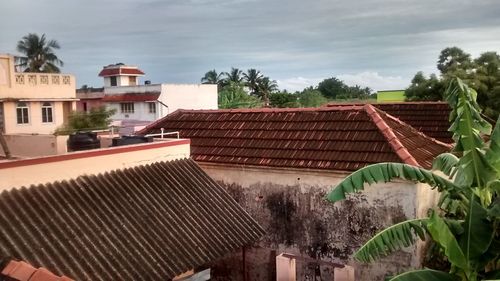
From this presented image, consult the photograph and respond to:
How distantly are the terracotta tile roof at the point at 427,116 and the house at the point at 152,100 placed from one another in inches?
1001

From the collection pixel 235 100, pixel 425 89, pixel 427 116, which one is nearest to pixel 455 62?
pixel 425 89

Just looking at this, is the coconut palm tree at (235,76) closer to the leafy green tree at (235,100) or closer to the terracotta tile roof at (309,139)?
the leafy green tree at (235,100)

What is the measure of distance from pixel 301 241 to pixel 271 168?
2068 millimetres

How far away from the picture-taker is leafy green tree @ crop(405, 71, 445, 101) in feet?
91.3

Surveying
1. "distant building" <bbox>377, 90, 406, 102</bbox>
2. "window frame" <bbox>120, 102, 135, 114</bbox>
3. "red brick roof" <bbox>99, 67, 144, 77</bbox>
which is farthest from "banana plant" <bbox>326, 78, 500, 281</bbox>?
"red brick roof" <bbox>99, 67, 144, 77</bbox>

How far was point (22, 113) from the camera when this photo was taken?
27.7m

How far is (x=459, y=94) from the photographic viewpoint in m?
6.96

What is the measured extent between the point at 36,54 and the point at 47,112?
81.3 feet

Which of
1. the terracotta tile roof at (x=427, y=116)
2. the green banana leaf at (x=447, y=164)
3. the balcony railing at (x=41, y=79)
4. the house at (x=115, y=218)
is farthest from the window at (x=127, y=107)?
the green banana leaf at (x=447, y=164)

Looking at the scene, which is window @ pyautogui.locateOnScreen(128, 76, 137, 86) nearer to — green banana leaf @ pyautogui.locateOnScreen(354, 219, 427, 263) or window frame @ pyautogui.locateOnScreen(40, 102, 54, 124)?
window frame @ pyautogui.locateOnScreen(40, 102, 54, 124)

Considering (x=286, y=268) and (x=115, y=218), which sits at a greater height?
(x=115, y=218)

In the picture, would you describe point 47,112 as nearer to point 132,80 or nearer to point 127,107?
point 127,107

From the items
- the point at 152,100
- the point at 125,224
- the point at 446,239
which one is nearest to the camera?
the point at 446,239

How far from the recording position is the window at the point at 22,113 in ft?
89.7
